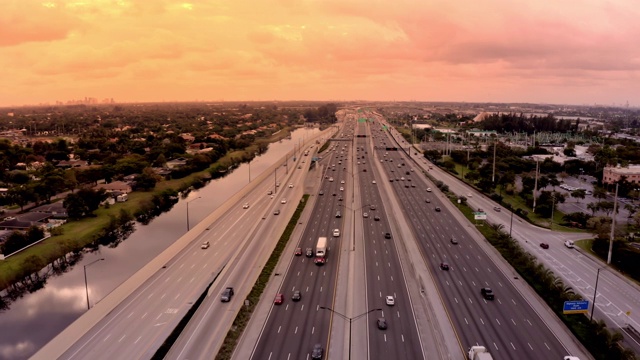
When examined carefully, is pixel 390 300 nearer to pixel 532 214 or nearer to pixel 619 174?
pixel 532 214

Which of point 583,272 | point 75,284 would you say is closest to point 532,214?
point 583,272

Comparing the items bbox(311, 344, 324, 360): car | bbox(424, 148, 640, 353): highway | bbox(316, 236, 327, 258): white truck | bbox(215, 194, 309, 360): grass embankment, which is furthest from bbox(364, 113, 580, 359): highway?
bbox(215, 194, 309, 360): grass embankment

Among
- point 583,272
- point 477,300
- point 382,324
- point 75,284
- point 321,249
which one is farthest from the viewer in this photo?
point 321,249

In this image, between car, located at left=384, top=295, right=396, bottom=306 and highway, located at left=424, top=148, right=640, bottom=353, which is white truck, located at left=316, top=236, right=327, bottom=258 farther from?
highway, located at left=424, top=148, right=640, bottom=353

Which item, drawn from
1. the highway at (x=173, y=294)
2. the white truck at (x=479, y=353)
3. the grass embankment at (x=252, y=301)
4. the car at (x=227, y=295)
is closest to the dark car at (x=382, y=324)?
the white truck at (x=479, y=353)

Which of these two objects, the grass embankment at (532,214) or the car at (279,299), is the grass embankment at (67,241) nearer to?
the car at (279,299)
